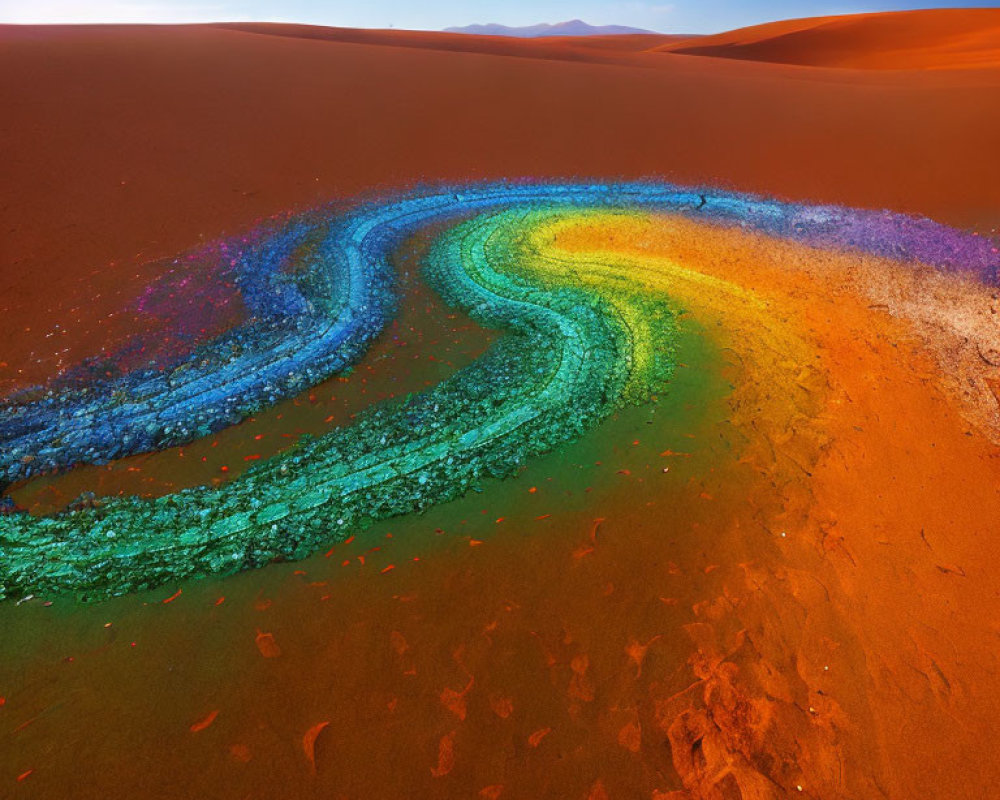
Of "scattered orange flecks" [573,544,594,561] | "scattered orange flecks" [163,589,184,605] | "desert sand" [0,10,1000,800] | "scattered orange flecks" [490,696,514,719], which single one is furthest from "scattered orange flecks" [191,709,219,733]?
"scattered orange flecks" [573,544,594,561]

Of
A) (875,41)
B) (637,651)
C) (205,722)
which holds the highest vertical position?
(875,41)

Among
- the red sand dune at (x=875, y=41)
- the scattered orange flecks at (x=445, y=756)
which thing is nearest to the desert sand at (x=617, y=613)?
the scattered orange flecks at (x=445, y=756)

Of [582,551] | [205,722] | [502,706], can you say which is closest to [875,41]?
[582,551]

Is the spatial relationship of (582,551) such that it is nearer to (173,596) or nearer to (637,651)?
(637,651)

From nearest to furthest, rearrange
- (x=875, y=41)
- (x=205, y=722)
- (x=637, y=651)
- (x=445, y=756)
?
(x=445, y=756) → (x=205, y=722) → (x=637, y=651) → (x=875, y=41)

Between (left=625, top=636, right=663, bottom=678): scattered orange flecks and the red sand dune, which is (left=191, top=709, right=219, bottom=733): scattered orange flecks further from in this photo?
the red sand dune

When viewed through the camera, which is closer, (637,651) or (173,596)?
(637,651)

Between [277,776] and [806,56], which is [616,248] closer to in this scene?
[277,776]
